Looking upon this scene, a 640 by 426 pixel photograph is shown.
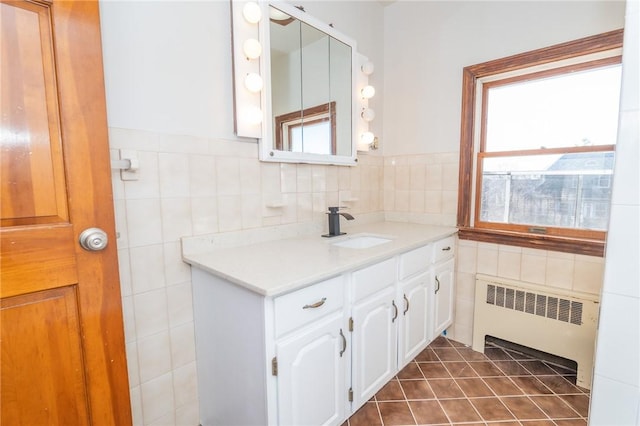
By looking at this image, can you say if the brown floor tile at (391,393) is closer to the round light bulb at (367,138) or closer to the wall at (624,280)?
the wall at (624,280)

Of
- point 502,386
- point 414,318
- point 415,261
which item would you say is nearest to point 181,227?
point 415,261

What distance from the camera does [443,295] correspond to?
6.95ft

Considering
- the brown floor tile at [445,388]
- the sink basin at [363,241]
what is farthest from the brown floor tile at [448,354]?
the sink basin at [363,241]

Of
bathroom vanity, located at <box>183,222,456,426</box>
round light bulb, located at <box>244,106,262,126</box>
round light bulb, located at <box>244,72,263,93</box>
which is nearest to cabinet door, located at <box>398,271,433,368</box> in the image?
bathroom vanity, located at <box>183,222,456,426</box>

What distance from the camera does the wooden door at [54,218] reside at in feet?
2.58

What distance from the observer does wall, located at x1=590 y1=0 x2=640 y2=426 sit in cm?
75

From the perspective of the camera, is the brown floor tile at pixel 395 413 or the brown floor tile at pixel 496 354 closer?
the brown floor tile at pixel 395 413

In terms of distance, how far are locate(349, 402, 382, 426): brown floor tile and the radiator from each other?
3.33 feet

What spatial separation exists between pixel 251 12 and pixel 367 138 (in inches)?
45.6

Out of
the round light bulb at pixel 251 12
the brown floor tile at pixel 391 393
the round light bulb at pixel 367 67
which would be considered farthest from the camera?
the round light bulb at pixel 367 67

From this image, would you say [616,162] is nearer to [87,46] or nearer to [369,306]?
[369,306]

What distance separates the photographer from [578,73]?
5.97 ft

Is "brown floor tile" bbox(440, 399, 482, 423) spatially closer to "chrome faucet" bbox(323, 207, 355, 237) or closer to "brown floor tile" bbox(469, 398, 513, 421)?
"brown floor tile" bbox(469, 398, 513, 421)

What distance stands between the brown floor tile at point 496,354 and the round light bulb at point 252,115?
2174 mm
